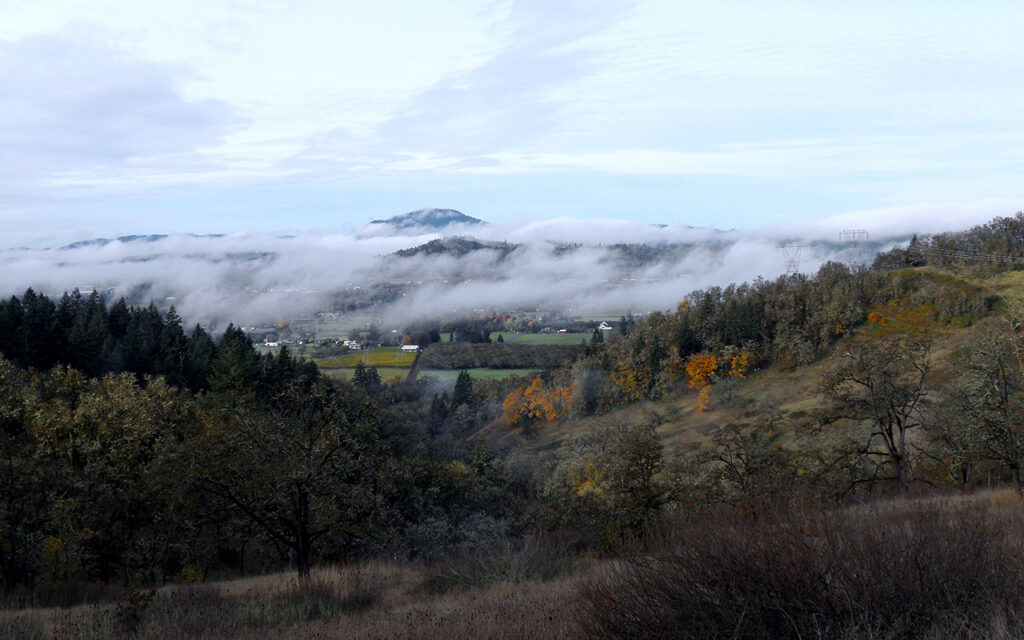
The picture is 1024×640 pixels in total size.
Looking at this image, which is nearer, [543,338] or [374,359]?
[374,359]

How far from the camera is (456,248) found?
174 meters

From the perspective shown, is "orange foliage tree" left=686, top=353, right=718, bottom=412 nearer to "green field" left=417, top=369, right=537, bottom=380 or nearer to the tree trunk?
"green field" left=417, top=369, right=537, bottom=380

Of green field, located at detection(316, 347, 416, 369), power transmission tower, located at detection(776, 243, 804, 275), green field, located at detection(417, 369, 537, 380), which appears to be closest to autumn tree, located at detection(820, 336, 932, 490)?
green field, located at detection(417, 369, 537, 380)

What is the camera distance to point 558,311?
124 metres

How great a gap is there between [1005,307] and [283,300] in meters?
111

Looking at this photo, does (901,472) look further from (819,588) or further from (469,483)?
(819,588)

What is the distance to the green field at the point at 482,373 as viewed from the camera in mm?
81688

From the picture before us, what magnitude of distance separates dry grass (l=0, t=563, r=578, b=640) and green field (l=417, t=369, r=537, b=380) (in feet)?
227

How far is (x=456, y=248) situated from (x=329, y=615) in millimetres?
167318

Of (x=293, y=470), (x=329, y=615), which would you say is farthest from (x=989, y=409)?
(x=329, y=615)

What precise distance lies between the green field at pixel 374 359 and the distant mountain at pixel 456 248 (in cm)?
7551

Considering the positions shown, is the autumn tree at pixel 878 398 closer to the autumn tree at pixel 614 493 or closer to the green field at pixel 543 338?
the autumn tree at pixel 614 493

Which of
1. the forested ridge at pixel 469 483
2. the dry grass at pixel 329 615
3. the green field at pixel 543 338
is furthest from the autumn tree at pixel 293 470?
the green field at pixel 543 338

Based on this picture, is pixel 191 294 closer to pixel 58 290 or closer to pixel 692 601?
pixel 58 290
